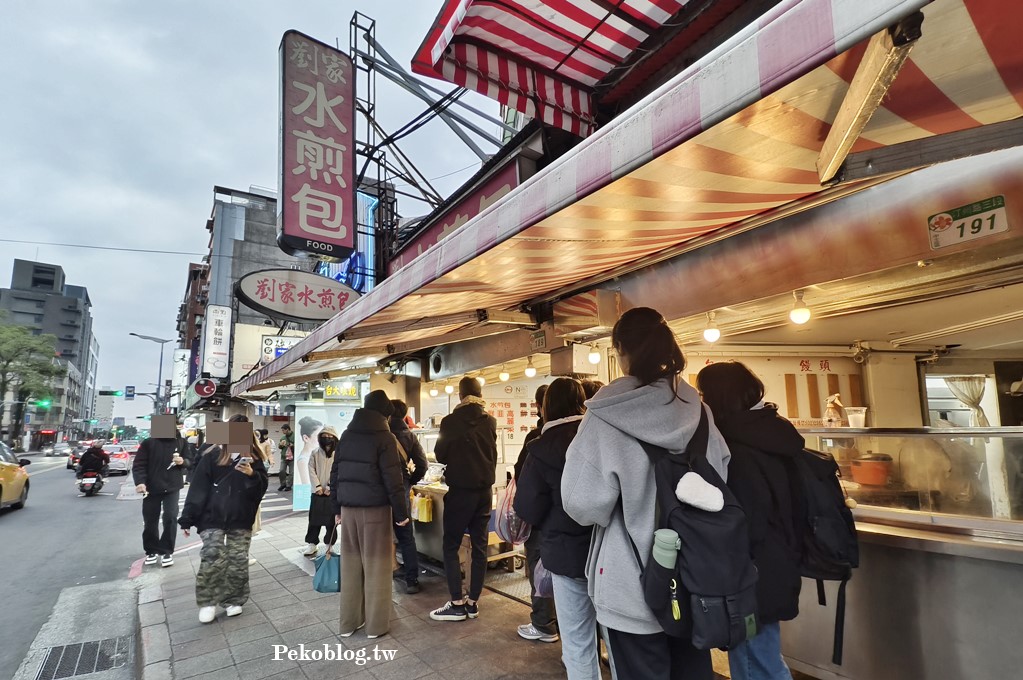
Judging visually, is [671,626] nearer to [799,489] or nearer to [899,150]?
[799,489]

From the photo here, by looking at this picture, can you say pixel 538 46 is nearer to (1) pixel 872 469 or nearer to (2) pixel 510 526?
(2) pixel 510 526

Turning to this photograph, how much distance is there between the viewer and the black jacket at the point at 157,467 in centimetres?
651

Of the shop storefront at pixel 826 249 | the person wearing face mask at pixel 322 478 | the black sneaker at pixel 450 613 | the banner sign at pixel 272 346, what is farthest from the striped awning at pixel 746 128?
the banner sign at pixel 272 346

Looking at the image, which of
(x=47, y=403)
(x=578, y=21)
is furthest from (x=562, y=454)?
(x=47, y=403)

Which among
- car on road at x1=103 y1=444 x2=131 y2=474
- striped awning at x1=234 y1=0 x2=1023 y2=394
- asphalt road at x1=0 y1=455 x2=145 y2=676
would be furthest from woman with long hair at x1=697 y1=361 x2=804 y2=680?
car on road at x1=103 y1=444 x2=131 y2=474

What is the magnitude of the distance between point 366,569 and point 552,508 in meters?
2.34

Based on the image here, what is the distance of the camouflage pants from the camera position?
468 cm

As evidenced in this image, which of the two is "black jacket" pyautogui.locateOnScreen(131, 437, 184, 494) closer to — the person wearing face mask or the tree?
the person wearing face mask

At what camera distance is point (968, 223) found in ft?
8.92

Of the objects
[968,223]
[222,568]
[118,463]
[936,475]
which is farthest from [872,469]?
[118,463]

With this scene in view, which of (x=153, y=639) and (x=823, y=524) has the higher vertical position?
(x=823, y=524)

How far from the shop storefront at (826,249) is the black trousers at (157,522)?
3.22 metres

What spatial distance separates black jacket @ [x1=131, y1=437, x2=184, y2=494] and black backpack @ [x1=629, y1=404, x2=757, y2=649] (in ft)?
22.9

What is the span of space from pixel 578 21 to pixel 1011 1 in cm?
391
